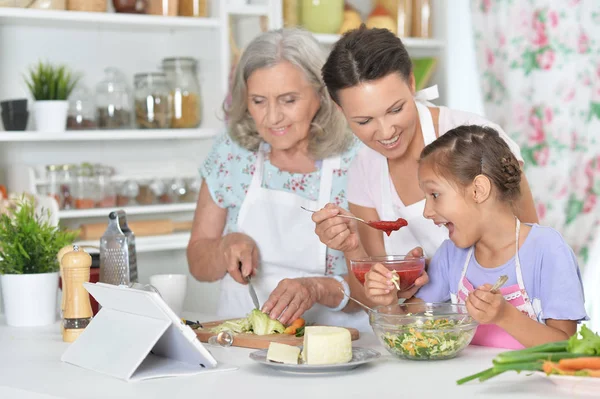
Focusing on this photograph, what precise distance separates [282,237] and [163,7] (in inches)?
52.5

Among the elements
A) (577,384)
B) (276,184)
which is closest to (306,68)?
(276,184)

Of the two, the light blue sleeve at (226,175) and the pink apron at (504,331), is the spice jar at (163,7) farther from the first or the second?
the pink apron at (504,331)

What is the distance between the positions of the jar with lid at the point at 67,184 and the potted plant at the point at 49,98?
0.53 ft

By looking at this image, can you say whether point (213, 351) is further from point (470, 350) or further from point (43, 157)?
point (43, 157)

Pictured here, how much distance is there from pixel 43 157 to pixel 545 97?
6.65 feet

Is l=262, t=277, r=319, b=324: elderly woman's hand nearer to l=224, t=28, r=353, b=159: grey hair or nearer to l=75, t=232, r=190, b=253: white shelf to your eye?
l=224, t=28, r=353, b=159: grey hair

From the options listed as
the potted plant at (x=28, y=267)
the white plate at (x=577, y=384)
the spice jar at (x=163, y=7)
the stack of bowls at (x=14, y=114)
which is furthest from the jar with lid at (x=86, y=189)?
the white plate at (x=577, y=384)

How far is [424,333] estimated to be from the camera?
5.91 feet

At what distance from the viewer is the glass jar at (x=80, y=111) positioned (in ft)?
11.9

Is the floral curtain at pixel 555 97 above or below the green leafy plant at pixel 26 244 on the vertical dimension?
above

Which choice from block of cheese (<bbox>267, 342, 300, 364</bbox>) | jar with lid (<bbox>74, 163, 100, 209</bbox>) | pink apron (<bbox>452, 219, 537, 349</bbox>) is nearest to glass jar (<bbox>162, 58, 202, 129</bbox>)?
jar with lid (<bbox>74, 163, 100, 209</bbox>)

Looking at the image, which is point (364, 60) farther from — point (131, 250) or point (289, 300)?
point (131, 250)

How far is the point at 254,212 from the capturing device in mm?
2904

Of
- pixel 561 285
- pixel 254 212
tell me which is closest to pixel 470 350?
pixel 561 285
